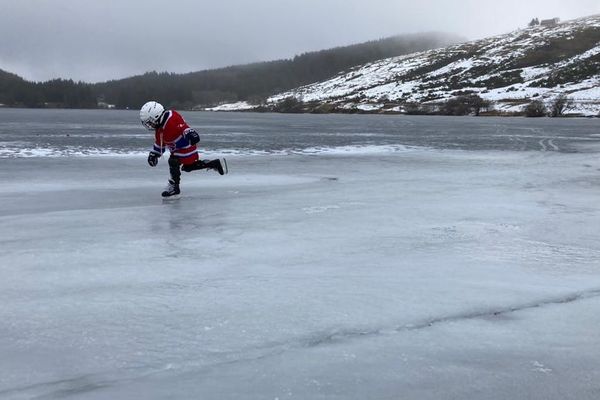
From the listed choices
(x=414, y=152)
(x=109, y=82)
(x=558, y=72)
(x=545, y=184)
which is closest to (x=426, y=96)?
(x=558, y=72)

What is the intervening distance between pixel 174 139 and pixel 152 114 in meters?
0.50

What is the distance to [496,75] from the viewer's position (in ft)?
354

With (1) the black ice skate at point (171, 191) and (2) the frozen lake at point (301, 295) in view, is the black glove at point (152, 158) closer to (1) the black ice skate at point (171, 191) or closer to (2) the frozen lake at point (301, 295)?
(1) the black ice skate at point (171, 191)

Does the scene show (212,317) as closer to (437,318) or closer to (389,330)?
(389,330)

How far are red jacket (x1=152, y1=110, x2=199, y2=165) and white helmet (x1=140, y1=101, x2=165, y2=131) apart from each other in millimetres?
110

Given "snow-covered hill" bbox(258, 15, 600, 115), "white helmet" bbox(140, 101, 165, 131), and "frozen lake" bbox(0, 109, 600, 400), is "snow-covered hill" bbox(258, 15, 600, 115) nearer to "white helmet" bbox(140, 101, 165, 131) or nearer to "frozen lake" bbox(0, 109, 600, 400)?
"white helmet" bbox(140, 101, 165, 131)

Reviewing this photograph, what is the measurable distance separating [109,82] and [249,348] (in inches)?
7757

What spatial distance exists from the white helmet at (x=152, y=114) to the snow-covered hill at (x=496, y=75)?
63.2 meters

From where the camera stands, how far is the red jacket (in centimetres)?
855

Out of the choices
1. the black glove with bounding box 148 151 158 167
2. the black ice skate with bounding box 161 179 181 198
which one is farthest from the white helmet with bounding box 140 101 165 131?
the black ice skate with bounding box 161 179 181 198

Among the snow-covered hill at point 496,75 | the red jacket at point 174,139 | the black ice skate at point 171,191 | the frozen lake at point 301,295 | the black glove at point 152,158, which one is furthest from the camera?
the snow-covered hill at point 496,75

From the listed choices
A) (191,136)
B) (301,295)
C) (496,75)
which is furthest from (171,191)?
(496,75)

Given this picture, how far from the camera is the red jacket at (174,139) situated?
8555mm

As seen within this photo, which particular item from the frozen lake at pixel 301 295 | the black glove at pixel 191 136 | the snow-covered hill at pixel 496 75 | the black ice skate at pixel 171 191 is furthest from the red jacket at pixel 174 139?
the snow-covered hill at pixel 496 75
